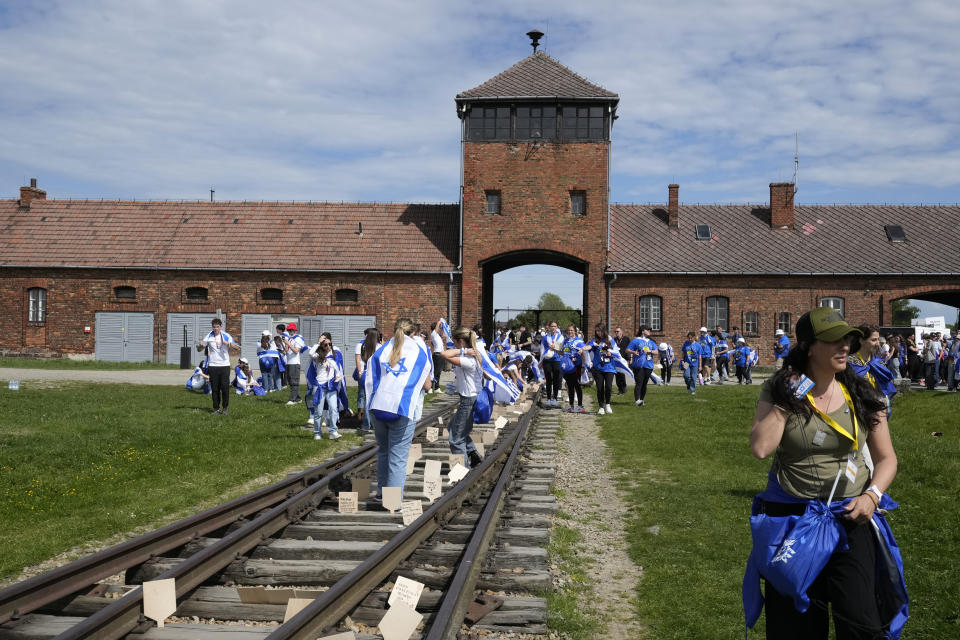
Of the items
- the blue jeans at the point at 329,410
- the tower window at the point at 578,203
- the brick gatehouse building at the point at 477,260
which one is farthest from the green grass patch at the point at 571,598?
the tower window at the point at 578,203

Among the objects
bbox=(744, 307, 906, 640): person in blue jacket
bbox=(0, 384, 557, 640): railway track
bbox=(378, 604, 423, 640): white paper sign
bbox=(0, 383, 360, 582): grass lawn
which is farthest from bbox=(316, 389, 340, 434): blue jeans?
bbox=(744, 307, 906, 640): person in blue jacket

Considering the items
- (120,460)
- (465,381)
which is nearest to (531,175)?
(465,381)

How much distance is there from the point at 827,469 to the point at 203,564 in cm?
430

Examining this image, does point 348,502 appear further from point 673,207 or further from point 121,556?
point 673,207

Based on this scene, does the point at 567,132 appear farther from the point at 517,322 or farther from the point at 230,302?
the point at 517,322

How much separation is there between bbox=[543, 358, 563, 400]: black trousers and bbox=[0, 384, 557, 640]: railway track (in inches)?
398

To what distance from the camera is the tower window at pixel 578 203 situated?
34125 millimetres

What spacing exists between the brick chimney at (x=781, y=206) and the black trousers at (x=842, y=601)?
1469 inches

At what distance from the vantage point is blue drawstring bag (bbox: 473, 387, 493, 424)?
37.0 feet

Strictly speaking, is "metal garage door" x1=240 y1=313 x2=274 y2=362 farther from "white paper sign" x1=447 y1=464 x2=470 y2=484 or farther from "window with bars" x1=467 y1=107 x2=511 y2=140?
"white paper sign" x1=447 y1=464 x2=470 y2=484

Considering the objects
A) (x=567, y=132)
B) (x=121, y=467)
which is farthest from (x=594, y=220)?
(x=121, y=467)

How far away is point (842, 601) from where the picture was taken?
346 centimetres

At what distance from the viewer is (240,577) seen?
6078 mm

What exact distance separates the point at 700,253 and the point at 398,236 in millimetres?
13101
